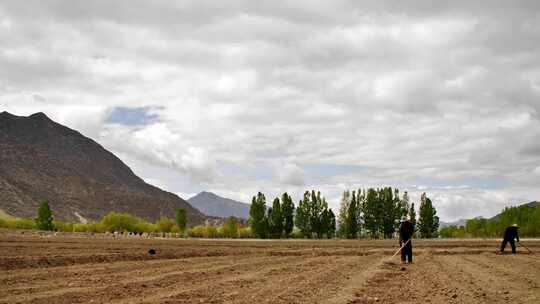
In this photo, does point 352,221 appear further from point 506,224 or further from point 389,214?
point 506,224

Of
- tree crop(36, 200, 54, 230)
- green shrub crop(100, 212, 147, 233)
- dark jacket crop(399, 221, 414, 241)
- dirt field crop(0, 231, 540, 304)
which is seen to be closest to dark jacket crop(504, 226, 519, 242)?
dirt field crop(0, 231, 540, 304)

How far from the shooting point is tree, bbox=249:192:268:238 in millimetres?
114750

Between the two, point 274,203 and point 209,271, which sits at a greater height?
point 274,203

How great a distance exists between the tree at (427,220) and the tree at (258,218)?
107 feet

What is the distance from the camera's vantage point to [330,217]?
119000 mm

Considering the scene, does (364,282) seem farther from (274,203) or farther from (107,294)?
(274,203)

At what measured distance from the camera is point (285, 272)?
23891 millimetres

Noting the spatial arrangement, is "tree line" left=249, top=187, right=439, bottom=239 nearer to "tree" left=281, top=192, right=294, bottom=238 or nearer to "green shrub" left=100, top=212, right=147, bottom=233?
"tree" left=281, top=192, right=294, bottom=238

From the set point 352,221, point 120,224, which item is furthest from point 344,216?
point 120,224

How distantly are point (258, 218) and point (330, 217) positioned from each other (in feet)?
48.0

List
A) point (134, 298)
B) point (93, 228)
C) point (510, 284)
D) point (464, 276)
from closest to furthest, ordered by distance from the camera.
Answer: point (134, 298), point (510, 284), point (464, 276), point (93, 228)

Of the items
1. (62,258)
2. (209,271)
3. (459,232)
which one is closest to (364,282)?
(209,271)

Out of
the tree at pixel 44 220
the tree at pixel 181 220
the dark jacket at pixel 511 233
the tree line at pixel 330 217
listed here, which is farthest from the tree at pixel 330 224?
the dark jacket at pixel 511 233

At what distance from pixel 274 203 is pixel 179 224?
94.6ft
